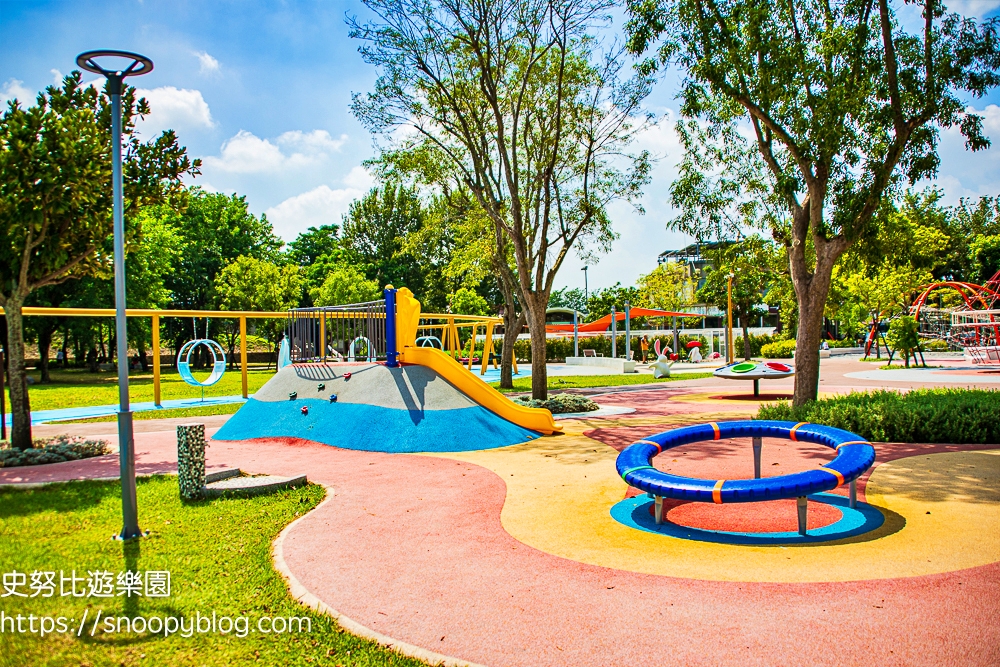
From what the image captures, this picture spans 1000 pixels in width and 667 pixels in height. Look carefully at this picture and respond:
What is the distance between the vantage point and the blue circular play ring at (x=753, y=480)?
221 inches

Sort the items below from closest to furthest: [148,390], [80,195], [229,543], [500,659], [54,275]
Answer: [500,659]
[229,543]
[80,195]
[54,275]
[148,390]

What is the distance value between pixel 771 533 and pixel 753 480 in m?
0.72

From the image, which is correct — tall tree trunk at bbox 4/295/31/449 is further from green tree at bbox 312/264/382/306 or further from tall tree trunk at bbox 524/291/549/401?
green tree at bbox 312/264/382/306

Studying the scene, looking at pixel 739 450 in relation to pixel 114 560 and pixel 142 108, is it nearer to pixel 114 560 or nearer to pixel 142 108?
pixel 114 560

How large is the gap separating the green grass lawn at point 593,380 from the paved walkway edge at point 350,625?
1792cm

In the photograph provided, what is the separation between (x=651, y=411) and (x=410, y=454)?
7.99 m

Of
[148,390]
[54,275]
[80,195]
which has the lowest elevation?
[148,390]

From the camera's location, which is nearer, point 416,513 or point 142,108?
point 416,513

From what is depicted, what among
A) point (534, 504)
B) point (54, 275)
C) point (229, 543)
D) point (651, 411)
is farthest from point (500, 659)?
point (651, 411)

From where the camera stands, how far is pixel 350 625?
411 cm

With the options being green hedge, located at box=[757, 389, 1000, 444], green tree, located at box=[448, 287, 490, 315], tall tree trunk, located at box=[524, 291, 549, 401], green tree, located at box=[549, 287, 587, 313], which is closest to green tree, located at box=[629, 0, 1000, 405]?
green hedge, located at box=[757, 389, 1000, 444]

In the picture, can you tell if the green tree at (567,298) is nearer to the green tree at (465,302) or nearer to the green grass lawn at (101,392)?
the green tree at (465,302)

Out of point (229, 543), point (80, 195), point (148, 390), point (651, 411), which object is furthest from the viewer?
point (148, 390)

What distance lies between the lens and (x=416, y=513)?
22.8 ft
